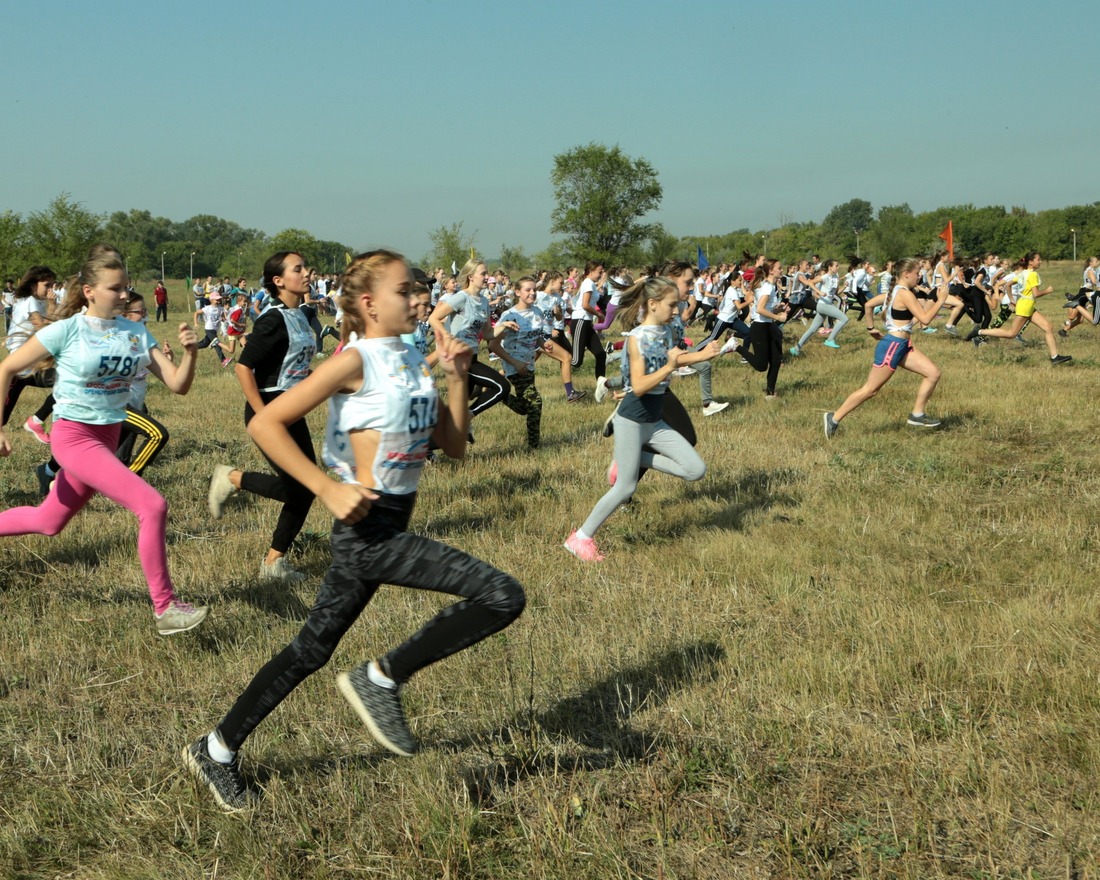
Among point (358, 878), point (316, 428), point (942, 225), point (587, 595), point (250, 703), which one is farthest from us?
point (942, 225)

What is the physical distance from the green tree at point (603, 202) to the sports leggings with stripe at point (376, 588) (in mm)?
102964

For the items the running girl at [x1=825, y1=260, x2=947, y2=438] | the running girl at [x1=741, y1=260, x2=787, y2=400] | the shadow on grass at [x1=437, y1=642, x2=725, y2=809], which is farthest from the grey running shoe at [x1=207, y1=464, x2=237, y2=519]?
the running girl at [x1=741, y1=260, x2=787, y2=400]

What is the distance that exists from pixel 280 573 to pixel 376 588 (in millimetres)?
3323

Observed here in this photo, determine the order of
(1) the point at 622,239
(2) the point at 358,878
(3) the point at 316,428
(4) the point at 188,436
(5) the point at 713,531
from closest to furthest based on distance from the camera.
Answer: (2) the point at 358,878 → (5) the point at 713,531 → (4) the point at 188,436 → (3) the point at 316,428 → (1) the point at 622,239

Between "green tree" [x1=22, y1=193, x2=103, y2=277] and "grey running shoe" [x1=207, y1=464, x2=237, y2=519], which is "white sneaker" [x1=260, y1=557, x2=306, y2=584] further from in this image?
"green tree" [x1=22, y1=193, x2=103, y2=277]

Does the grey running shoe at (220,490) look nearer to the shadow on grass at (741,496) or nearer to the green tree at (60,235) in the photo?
the shadow on grass at (741,496)

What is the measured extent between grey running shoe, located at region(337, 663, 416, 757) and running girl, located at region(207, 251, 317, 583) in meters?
2.99

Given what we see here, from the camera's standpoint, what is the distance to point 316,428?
1361 cm

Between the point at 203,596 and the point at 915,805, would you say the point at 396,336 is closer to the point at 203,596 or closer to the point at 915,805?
the point at 915,805

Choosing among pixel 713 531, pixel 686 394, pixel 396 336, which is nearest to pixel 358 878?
pixel 396 336

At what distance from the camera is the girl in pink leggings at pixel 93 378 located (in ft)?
17.2

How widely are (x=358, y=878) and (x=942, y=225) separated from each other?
13136 centimetres

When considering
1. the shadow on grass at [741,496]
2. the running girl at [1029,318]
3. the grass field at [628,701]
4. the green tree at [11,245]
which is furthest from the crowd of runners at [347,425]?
the green tree at [11,245]

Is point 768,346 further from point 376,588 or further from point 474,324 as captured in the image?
point 376,588
